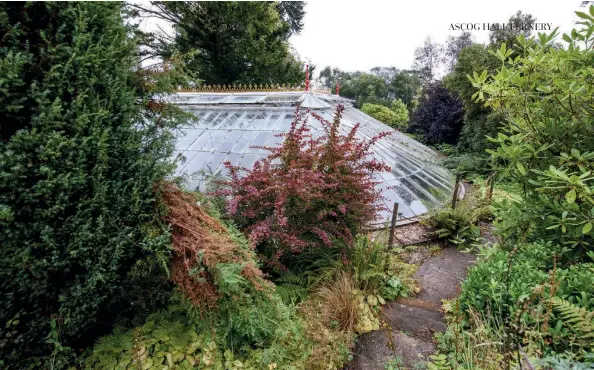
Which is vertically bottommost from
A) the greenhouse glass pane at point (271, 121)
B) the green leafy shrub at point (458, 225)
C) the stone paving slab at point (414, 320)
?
the stone paving slab at point (414, 320)

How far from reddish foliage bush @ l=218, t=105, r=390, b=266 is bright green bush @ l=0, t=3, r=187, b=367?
1311mm

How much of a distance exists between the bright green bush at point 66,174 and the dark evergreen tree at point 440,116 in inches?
578

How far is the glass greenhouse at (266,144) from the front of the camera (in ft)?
21.0

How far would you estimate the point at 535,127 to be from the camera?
3225 millimetres

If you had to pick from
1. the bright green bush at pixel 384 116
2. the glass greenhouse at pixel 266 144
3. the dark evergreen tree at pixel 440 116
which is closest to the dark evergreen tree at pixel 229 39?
the bright green bush at pixel 384 116

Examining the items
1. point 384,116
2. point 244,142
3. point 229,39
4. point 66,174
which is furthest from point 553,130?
point 229,39

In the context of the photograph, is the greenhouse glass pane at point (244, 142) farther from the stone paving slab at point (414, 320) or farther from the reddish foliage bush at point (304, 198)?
the stone paving slab at point (414, 320)

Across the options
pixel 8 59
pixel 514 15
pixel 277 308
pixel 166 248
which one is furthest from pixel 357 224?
pixel 514 15

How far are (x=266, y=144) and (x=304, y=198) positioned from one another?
343 cm

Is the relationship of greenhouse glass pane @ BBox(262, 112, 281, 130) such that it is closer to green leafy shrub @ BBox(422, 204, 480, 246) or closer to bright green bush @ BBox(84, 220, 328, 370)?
green leafy shrub @ BBox(422, 204, 480, 246)

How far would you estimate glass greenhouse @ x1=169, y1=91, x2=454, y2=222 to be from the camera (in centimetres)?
639

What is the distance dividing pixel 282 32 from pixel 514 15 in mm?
12062

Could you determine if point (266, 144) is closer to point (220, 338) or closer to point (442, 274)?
point (442, 274)

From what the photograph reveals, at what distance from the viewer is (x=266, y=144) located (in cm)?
657
